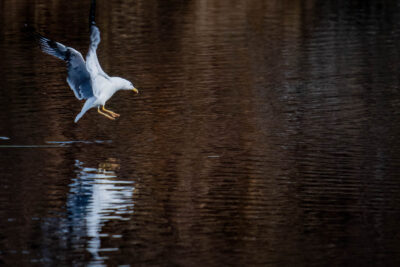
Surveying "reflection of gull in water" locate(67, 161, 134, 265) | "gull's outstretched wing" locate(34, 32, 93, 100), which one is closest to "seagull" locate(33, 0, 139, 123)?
"gull's outstretched wing" locate(34, 32, 93, 100)

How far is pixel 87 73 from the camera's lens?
47.1ft

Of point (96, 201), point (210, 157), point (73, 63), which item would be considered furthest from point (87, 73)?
point (96, 201)

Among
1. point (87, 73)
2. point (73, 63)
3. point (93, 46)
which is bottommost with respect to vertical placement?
point (87, 73)

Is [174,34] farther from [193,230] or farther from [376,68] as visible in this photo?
[193,230]

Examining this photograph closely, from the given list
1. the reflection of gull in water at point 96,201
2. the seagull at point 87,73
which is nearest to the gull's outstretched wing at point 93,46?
the seagull at point 87,73

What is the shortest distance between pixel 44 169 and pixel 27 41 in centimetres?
1514

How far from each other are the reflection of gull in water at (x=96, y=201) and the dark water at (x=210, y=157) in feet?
0.08

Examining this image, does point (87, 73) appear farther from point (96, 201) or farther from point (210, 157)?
point (96, 201)

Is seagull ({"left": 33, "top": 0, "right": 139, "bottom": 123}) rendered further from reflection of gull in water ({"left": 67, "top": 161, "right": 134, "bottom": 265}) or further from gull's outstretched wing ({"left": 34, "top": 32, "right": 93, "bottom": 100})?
reflection of gull in water ({"left": 67, "top": 161, "right": 134, "bottom": 265})

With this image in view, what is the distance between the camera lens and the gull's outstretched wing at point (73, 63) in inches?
544

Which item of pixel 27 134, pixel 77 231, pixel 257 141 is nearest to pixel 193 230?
pixel 77 231

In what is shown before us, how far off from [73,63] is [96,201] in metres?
3.08

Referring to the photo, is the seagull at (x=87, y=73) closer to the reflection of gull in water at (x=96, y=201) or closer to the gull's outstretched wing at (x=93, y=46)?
the gull's outstretched wing at (x=93, y=46)

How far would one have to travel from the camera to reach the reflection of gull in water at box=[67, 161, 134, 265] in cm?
1047
